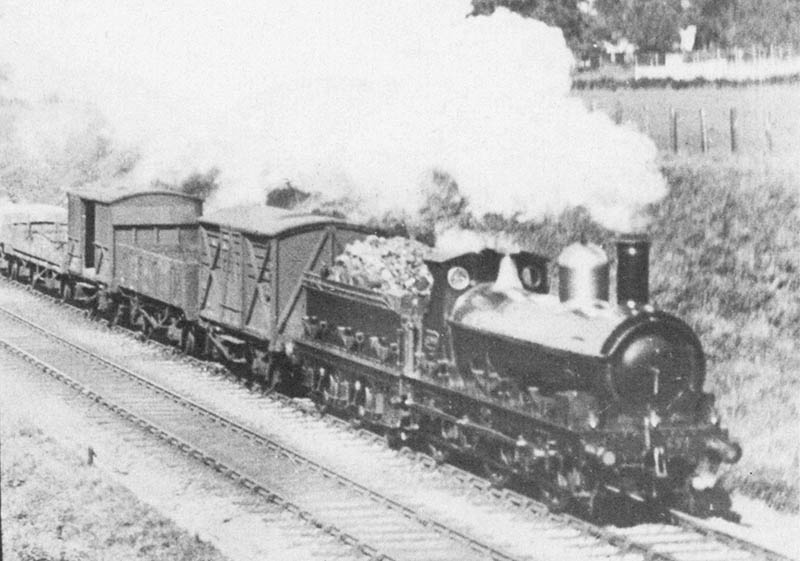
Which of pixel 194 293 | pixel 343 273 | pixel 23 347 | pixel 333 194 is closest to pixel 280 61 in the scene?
pixel 194 293

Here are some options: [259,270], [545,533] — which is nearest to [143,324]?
[259,270]

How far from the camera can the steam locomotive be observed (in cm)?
1035

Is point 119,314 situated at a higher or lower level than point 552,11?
lower

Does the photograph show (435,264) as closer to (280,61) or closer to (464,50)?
(464,50)

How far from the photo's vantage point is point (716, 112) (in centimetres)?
2197

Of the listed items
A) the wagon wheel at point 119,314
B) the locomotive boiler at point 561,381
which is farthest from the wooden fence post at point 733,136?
the wagon wheel at point 119,314

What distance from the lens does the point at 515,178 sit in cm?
1355

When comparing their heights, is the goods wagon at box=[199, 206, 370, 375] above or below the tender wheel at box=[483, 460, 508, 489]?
above

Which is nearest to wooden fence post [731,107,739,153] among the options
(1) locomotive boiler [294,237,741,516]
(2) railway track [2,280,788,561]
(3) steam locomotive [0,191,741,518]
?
(3) steam locomotive [0,191,741,518]

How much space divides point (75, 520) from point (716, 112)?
16.1m

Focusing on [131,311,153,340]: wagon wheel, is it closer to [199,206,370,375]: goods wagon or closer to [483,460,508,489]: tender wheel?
[199,206,370,375]: goods wagon

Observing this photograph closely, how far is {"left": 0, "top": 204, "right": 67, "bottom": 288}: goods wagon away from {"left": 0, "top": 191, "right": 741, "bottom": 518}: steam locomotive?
6.81 m

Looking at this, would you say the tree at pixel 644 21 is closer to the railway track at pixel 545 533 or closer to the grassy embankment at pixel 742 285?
the grassy embankment at pixel 742 285

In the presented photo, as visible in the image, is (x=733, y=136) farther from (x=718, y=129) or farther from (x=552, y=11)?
(x=552, y=11)
